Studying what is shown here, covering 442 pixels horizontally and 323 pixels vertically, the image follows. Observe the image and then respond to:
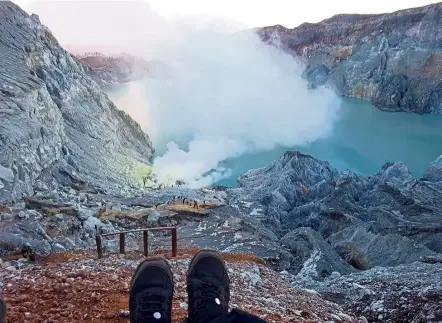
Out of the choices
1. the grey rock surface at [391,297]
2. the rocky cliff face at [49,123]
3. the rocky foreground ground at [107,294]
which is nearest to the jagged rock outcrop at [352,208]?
the grey rock surface at [391,297]

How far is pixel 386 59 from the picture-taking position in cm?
12375

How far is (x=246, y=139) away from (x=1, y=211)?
5865 centimetres

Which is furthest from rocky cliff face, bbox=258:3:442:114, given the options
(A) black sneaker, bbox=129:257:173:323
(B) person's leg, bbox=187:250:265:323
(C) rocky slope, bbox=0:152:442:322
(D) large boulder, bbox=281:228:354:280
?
(A) black sneaker, bbox=129:257:173:323

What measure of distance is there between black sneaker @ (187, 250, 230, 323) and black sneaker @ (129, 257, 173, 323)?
220 mm

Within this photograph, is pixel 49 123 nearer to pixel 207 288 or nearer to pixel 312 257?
pixel 312 257

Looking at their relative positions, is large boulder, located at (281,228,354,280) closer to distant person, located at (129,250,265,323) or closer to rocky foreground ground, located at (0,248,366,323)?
rocky foreground ground, located at (0,248,366,323)

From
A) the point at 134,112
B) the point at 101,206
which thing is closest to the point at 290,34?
the point at 134,112

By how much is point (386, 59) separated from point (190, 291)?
431 ft

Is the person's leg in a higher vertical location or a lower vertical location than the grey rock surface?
higher

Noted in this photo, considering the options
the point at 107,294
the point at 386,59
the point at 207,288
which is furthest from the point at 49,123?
the point at 386,59

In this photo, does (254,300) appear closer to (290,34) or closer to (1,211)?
(1,211)

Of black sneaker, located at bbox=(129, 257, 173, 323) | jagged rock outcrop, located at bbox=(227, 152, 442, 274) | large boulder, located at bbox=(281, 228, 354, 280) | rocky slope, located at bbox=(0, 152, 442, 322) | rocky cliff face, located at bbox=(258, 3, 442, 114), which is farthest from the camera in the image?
rocky cliff face, located at bbox=(258, 3, 442, 114)

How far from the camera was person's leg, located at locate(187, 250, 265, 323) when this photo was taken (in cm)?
387

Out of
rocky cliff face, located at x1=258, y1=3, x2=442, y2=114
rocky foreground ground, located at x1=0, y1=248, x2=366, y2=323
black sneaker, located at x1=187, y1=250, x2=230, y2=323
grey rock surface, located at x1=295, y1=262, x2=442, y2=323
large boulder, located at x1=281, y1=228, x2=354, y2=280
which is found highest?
rocky cliff face, located at x1=258, y1=3, x2=442, y2=114
